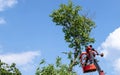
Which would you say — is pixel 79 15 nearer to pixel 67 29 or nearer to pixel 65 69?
pixel 67 29

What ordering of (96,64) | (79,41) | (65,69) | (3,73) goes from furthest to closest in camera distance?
(3,73) → (79,41) → (65,69) → (96,64)

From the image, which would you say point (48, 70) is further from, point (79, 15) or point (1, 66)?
point (1, 66)

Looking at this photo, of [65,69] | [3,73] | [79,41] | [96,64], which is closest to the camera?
[96,64]

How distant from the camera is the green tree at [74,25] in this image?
171 ft

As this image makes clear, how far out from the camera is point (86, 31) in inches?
2096

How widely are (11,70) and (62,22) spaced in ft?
46.3

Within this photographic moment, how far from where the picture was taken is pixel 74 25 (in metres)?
52.2

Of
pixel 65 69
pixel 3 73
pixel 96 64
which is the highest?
pixel 3 73

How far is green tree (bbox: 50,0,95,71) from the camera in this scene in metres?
52.2

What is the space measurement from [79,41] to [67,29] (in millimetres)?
2295

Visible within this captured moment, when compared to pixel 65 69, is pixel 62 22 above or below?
above

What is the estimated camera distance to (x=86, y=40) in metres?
52.9

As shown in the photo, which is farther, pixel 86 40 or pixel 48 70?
pixel 86 40

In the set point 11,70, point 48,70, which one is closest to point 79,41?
point 48,70
